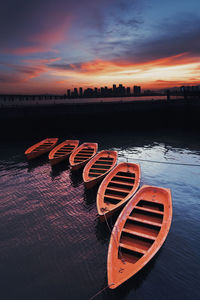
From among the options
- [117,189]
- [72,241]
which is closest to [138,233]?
[72,241]

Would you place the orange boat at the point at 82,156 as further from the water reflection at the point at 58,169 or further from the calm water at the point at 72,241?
the water reflection at the point at 58,169

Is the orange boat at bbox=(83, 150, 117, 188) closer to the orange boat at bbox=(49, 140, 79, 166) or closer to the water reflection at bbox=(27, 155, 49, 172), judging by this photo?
the orange boat at bbox=(49, 140, 79, 166)

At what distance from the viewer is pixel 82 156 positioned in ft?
78.2

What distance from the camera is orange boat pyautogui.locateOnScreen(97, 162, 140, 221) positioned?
41.0ft

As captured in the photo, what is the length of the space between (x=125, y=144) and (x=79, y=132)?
1641 cm

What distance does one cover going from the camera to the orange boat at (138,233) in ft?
26.4

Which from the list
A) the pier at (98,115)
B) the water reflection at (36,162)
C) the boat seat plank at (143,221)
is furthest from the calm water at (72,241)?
the pier at (98,115)

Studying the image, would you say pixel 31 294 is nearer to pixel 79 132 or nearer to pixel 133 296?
pixel 133 296

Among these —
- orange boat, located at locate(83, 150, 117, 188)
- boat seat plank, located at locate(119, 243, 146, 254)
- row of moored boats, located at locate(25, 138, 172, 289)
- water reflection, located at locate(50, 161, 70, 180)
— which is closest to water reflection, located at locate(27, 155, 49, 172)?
water reflection, located at locate(50, 161, 70, 180)

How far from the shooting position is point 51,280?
9164 mm

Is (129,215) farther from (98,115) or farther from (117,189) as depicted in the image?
(98,115)

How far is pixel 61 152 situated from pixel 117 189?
553 inches

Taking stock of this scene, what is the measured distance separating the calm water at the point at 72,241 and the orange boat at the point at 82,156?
5.02 ft

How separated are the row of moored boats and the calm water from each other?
1.47 metres
